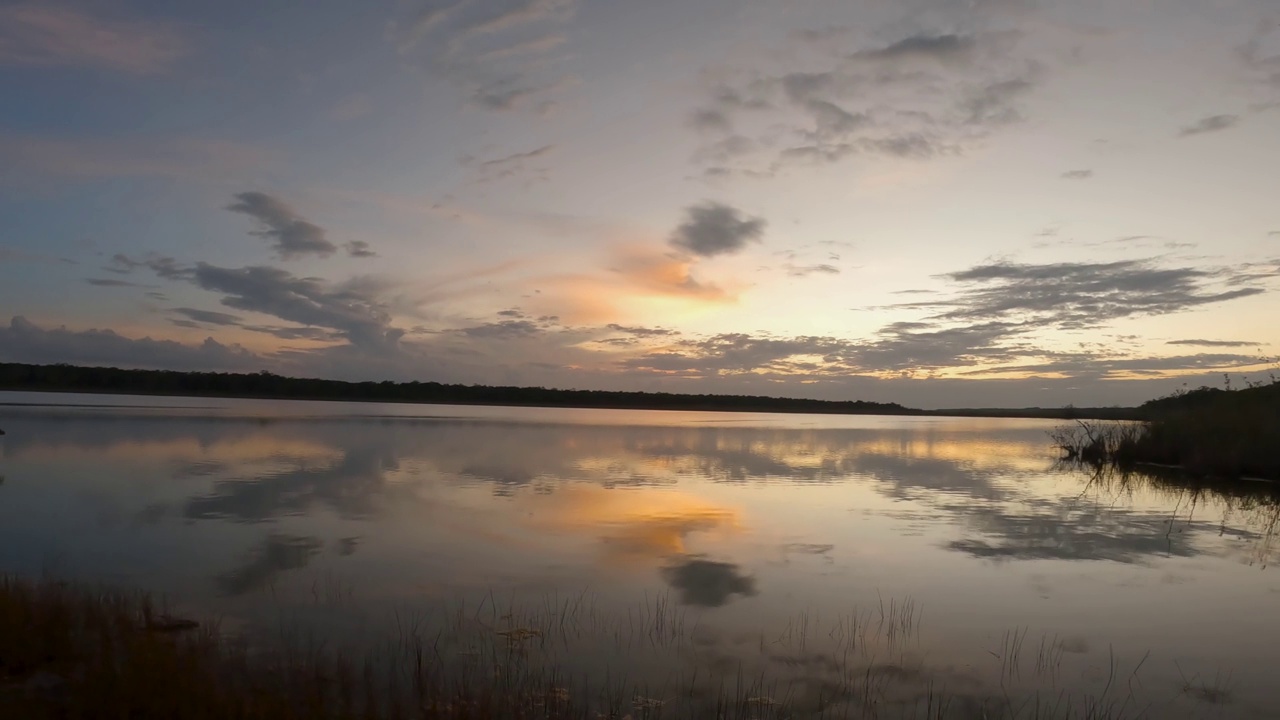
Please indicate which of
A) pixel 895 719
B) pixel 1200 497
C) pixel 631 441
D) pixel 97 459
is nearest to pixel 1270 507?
pixel 1200 497

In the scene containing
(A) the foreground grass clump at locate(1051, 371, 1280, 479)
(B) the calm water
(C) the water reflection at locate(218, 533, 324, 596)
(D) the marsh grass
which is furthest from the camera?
(A) the foreground grass clump at locate(1051, 371, 1280, 479)

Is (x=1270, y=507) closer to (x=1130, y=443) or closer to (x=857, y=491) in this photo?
(x=857, y=491)

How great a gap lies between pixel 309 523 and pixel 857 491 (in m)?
10.4

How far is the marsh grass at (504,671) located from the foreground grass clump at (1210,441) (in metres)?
16.7

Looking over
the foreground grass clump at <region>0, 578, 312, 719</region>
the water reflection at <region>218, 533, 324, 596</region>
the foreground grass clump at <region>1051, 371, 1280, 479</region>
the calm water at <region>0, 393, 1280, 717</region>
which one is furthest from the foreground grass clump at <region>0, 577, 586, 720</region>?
the foreground grass clump at <region>1051, 371, 1280, 479</region>

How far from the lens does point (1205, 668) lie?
6145mm

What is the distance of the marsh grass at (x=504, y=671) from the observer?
465 centimetres

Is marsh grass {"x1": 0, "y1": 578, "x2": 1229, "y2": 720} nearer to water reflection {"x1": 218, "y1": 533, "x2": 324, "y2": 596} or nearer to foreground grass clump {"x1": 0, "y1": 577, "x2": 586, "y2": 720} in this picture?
foreground grass clump {"x1": 0, "y1": 577, "x2": 586, "y2": 720}

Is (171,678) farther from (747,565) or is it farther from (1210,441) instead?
(1210,441)

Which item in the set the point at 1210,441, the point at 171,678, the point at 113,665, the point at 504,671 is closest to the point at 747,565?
the point at 504,671

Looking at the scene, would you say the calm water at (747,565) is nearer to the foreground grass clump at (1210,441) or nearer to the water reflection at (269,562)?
the water reflection at (269,562)

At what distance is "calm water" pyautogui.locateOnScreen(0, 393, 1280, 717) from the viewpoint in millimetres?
6031

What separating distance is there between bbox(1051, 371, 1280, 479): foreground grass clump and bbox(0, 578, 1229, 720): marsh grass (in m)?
16.7

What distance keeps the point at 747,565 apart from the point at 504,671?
4.30 meters
